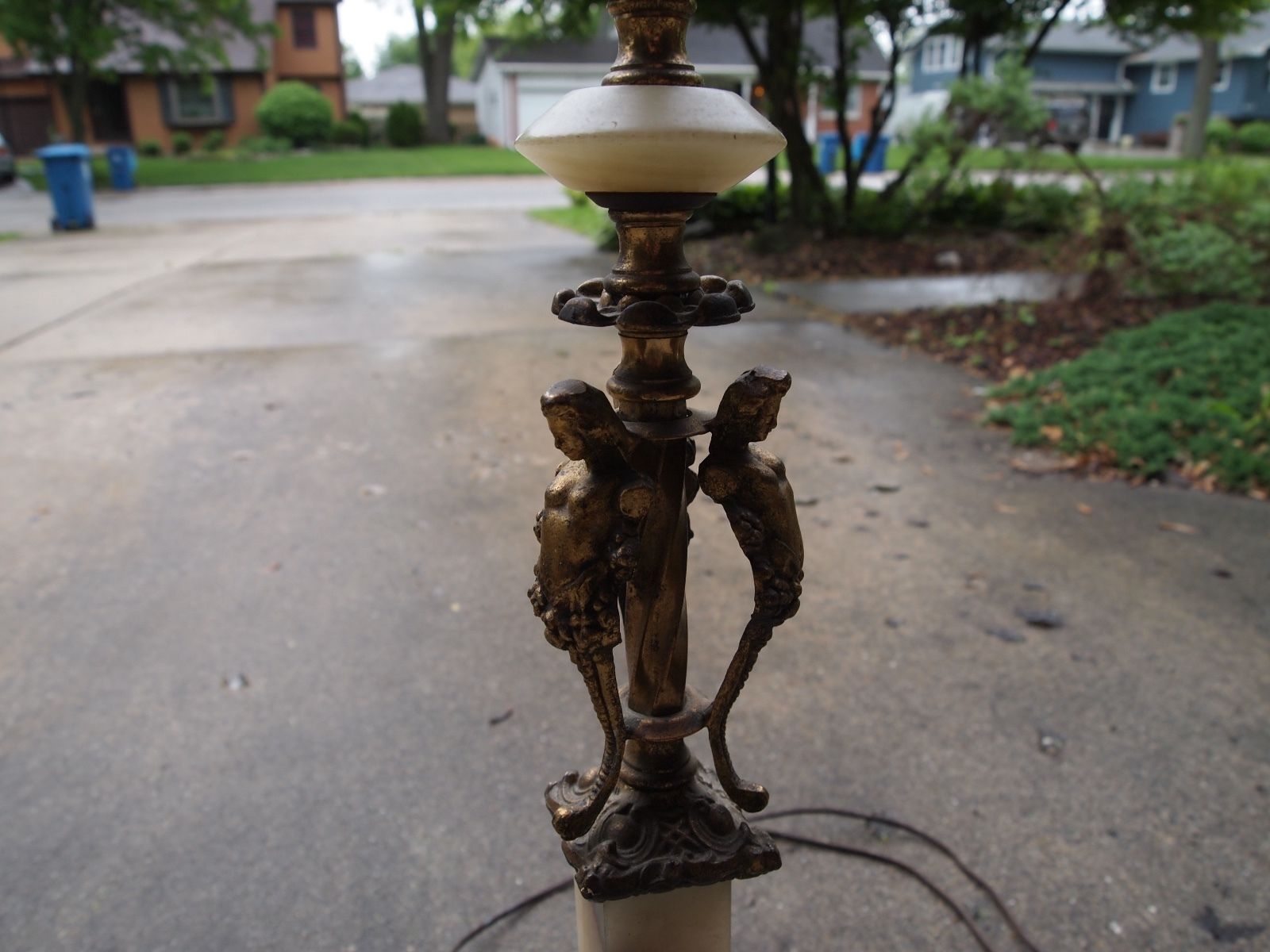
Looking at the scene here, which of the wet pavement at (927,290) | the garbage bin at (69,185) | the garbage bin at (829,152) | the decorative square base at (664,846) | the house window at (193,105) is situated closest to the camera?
the decorative square base at (664,846)

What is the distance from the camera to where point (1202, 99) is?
2888 centimetres

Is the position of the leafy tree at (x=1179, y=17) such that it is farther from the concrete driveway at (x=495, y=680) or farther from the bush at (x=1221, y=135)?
the bush at (x=1221, y=135)

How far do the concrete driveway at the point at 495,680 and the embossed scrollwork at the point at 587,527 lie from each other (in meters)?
1.27

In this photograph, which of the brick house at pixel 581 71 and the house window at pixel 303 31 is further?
the house window at pixel 303 31

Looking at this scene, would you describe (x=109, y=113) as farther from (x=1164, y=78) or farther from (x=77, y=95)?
(x=1164, y=78)

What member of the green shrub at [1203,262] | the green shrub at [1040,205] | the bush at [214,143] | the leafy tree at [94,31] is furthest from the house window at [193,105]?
the green shrub at [1203,262]

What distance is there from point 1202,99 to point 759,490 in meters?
33.9

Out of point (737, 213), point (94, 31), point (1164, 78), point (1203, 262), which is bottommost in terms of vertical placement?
point (737, 213)

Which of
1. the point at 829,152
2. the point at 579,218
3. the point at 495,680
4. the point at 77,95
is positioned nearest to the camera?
the point at 495,680

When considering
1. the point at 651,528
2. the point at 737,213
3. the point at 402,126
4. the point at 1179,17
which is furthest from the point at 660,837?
the point at 402,126

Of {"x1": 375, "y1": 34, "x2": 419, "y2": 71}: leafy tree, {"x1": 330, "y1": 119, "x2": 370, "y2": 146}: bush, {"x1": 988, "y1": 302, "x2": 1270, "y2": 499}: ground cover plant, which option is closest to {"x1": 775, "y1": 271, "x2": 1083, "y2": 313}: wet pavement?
{"x1": 988, "y1": 302, "x2": 1270, "y2": 499}: ground cover plant

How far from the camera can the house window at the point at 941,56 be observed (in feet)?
142

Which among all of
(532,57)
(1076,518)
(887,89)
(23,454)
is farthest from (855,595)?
(532,57)

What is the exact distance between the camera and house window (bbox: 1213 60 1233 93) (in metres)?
39.6
